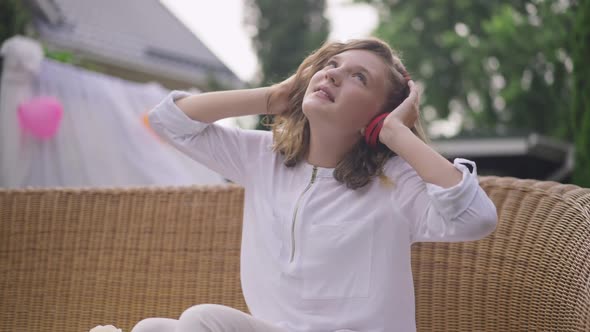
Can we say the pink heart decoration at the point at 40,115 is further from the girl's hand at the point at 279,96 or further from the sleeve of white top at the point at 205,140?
the girl's hand at the point at 279,96

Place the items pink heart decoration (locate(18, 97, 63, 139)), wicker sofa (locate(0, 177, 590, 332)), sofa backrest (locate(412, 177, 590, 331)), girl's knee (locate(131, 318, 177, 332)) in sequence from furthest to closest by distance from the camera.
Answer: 1. pink heart decoration (locate(18, 97, 63, 139))
2. wicker sofa (locate(0, 177, 590, 332))
3. sofa backrest (locate(412, 177, 590, 331))
4. girl's knee (locate(131, 318, 177, 332))

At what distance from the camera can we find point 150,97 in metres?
5.50

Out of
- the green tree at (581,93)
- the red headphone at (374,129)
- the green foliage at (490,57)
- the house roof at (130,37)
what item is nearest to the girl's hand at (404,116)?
the red headphone at (374,129)

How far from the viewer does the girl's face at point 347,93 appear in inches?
66.6

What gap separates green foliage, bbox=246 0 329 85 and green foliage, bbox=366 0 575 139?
11.4 ft

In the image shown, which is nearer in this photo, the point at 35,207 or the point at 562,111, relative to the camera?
the point at 35,207

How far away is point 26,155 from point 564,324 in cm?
370

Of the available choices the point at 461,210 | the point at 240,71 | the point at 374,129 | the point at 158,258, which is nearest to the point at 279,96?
the point at 374,129

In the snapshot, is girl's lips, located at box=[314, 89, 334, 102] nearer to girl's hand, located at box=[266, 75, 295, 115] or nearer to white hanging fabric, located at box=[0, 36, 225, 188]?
girl's hand, located at box=[266, 75, 295, 115]

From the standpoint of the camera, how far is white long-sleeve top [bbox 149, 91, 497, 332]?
160 cm

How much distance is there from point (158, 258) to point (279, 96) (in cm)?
75

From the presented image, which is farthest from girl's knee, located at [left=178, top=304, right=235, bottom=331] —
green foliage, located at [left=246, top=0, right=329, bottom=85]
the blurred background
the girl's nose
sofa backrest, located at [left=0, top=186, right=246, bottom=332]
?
green foliage, located at [left=246, top=0, right=329, bottom=85]

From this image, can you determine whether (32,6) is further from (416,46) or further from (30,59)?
(416,46)

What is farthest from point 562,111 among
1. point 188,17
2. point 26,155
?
point 26,155
